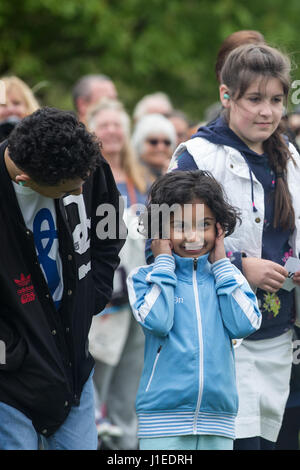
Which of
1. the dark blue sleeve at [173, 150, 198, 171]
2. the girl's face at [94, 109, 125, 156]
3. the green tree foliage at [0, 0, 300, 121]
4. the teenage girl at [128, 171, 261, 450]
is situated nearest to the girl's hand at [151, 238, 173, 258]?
the teenage girl at [128, 171, 261, 450]

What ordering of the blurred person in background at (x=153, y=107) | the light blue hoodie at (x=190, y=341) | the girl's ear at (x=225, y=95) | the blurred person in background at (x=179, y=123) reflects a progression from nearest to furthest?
the light blue hoodie at (x=190, y=341), the girl's ear at (x=225, y=95), the blurred person in background at (x=153, y=107), the blurred person in background at (x=179, y=123)

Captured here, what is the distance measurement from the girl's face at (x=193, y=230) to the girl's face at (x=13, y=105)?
89.7 inches

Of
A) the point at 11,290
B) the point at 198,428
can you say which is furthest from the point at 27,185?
the point at 198,428

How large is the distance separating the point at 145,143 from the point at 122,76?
6.02 meters

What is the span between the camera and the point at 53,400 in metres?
3.55

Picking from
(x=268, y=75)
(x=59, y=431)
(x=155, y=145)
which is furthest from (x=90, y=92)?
(x=59, y=431)

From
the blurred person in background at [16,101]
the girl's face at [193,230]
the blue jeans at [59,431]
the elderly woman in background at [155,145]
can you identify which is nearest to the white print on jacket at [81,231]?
the girl's face at [193,230]

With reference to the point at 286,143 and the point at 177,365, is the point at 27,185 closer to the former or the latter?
the point at 177,365

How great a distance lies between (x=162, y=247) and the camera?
3740 millimetres

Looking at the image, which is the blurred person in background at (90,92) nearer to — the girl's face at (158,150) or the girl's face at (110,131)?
the girl's face at (158,150)

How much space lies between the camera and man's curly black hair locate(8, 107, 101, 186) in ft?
10.5

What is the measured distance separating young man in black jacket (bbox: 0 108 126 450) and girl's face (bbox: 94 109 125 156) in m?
2.84

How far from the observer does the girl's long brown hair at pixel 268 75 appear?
3965 millimetres

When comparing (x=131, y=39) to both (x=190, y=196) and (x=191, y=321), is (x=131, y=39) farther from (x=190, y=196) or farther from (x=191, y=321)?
(x=191, y=321)
